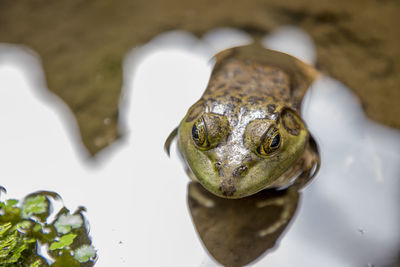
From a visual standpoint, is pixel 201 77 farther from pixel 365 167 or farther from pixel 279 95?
pixel 365 167

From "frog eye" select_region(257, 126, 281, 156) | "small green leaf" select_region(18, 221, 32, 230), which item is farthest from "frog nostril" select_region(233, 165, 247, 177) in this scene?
"small green leaf" select_region(18, 221, 32, 230)

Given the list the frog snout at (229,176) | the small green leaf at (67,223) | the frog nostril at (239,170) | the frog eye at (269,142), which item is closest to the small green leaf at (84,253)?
the small green leaf at (67,223)

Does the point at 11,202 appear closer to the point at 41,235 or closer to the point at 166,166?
the point at 41,235

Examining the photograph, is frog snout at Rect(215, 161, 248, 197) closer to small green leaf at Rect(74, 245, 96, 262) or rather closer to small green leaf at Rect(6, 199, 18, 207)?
small green leaf at Rect(74, 245, 96, 262)

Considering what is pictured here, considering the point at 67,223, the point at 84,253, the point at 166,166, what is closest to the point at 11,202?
the point at 67,223

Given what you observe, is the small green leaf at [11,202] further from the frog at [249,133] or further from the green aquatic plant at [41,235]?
the frog at [249,133]

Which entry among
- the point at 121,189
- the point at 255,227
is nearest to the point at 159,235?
the point at 121,189
